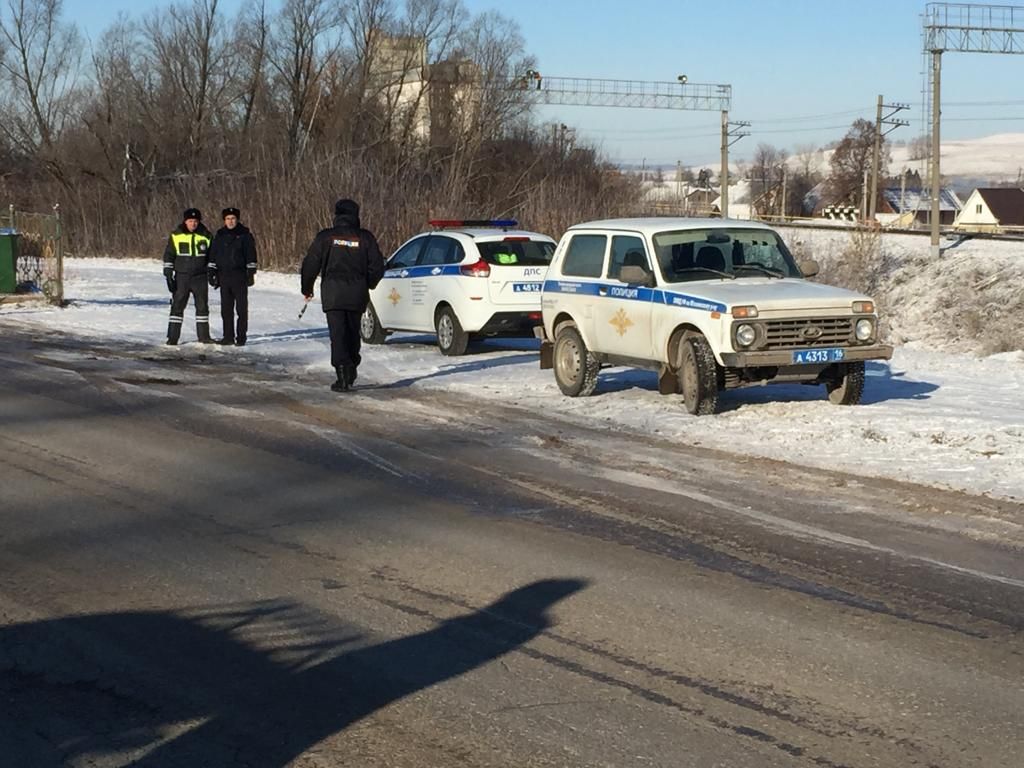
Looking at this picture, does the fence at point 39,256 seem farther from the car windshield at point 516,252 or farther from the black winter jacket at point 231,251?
the car windshield at point 516,252

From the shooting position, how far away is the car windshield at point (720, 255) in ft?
44.8

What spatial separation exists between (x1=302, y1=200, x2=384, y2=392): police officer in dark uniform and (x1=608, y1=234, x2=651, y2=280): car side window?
239 cm

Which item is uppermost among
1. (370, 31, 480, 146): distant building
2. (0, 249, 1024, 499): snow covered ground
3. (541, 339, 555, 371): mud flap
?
(370, 31, 480, 146): distant building

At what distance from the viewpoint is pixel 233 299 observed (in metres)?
19.3

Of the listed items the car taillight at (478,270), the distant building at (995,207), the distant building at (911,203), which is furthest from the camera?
the distant building at (911,203)

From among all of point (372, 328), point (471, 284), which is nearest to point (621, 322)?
point (471, 284)

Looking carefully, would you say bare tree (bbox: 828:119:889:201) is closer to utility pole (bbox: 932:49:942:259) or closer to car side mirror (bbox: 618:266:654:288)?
utility pole (bbox: 932:49:942:259)

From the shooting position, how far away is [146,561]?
7.50 m

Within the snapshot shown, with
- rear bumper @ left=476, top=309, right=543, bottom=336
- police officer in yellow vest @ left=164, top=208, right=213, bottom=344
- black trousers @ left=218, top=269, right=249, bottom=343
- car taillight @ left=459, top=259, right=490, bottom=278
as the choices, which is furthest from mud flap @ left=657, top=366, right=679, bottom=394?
police officer in yellow vest @ left=164, top=208, right=213, bottom=344

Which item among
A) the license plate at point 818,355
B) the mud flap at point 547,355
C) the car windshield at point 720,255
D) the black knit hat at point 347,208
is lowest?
the mud flap at point 547,355

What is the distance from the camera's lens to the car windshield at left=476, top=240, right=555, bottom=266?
60.3 feet

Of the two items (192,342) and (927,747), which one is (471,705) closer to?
(927,747)

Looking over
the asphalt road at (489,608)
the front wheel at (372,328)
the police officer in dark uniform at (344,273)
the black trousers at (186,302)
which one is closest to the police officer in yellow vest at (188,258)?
the black trousers at (186,302)

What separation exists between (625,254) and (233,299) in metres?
7.09
